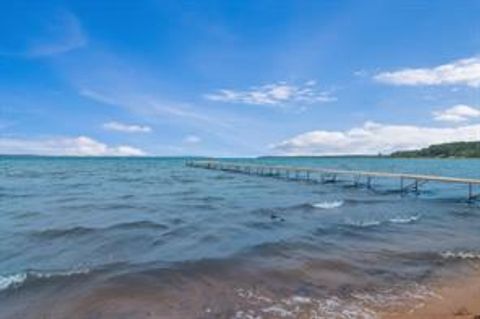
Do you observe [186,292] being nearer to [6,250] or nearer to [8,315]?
[8,315]

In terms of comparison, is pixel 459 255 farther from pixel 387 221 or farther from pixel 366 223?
pixel 387 221

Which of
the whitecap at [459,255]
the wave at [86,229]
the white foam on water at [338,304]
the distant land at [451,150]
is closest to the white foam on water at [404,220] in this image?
the whitecap at [459,255]

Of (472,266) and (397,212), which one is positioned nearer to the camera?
(472,266)

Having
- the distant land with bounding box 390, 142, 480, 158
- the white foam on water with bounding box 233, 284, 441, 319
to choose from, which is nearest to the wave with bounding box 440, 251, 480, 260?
the white foam on water with bounding box 233, 284, 441, 319

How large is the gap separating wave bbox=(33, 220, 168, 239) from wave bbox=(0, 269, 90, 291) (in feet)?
13.4

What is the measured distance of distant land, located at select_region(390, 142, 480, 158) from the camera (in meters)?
125

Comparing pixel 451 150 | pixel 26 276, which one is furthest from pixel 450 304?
pixel 451 150

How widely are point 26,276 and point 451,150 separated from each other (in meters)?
141

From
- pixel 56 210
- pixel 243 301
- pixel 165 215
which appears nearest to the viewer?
pixel 243 301

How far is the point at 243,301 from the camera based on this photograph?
767 centimetres

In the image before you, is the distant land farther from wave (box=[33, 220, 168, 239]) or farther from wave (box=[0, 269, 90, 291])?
wave (box=[0, 269, 90, 291])

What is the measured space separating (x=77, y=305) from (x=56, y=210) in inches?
511

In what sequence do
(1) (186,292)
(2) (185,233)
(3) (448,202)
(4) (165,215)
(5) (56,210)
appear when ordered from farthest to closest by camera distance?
(3) (448,202), (5) (56,210), (4) (165,215), (2) (185,233), (1) (186,292)

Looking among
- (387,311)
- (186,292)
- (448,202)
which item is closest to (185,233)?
(186,292)
